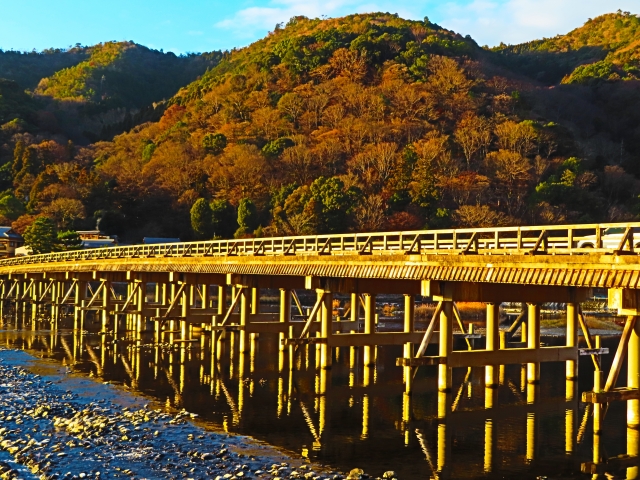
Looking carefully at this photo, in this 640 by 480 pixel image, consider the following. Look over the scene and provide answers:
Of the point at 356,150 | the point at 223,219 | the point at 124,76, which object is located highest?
the point at 124,76

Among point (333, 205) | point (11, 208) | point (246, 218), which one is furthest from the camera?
point (11, 208)

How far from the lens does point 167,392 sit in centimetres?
2367

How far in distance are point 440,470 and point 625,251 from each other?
5.81 metres

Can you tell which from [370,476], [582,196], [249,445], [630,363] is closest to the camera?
[370,476]

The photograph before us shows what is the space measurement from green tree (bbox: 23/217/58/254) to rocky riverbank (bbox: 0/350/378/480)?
5131 centimetres

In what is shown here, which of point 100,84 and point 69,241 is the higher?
point 100,84

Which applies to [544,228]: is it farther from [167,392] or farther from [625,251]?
[167,392]

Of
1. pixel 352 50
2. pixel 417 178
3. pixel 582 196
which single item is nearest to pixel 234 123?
pixel 352 50

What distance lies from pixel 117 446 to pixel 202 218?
→ 63.7 m

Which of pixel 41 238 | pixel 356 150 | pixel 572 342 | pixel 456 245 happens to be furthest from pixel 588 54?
pixel 456 245

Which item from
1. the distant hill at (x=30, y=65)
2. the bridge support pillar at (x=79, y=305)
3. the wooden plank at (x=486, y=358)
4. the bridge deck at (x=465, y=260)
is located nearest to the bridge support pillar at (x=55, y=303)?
the bridge support pillar at (x=79, y=305)

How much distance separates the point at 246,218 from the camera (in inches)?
3002

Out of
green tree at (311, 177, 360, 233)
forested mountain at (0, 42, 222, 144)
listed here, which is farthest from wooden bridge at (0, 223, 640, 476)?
forested mountain at (0, 42, 222, 144)

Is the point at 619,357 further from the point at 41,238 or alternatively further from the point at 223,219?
the point at 223,219
